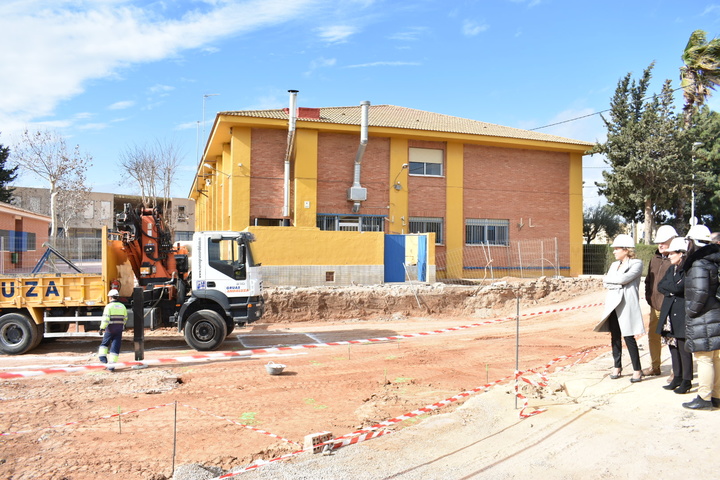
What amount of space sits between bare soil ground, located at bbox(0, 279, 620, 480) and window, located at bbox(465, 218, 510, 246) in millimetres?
10380

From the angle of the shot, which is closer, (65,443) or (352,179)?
(65,443)

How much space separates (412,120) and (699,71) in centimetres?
1447

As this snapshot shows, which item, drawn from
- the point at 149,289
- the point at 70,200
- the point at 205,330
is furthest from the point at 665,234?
the point at 70,200

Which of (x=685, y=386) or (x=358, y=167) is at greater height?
(x=358, y=167)

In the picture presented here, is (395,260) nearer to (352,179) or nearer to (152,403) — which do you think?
(352,179)

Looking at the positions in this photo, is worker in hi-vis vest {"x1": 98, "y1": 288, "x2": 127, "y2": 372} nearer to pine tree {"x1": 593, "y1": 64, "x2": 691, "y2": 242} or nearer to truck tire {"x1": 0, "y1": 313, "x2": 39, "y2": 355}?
truck tire {"x1": 0, "y1": 313, "x2": 39, "y2": 355}

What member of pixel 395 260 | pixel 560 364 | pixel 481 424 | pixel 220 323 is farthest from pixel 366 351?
pixel 395 260

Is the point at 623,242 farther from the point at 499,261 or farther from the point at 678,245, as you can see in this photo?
the point at 499,261

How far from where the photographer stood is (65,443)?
5977 millimetres

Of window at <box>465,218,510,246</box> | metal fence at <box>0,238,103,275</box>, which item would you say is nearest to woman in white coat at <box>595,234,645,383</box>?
metal fence at <box>0,238,103,275</box>

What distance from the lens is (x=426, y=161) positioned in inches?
1032

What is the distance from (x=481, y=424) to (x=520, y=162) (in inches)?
912

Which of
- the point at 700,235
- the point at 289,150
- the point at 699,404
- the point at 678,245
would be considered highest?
the point at 289,150

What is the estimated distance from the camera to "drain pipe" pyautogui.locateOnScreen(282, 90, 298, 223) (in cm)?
2242
